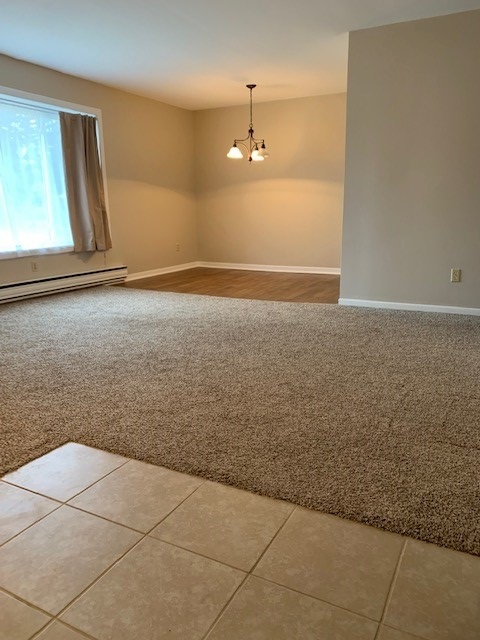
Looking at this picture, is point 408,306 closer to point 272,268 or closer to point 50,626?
point 272,268

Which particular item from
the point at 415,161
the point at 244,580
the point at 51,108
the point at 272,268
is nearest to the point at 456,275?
the point at 415,161

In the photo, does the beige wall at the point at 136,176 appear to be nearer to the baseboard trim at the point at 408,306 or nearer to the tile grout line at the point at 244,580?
the baseboard trim at the point at 408,306

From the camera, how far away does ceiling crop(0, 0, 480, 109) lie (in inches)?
138

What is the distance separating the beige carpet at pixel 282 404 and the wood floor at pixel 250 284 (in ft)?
3.83

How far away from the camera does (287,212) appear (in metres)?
6.91

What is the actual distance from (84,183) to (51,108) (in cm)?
85

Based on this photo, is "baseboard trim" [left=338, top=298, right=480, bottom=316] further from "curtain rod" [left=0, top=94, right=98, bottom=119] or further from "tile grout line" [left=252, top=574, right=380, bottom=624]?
"curtain rod" [left=0, top=94, right=98, bottom=119]

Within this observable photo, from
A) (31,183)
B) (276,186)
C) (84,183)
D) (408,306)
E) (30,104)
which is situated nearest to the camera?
(408,306)

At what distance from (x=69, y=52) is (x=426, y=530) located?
4.99 meters

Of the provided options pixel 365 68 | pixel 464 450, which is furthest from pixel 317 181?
pixel 464 450

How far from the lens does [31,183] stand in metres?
5.04

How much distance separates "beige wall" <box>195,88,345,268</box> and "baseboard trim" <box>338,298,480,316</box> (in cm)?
226

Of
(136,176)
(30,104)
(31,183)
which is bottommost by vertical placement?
(31,183)

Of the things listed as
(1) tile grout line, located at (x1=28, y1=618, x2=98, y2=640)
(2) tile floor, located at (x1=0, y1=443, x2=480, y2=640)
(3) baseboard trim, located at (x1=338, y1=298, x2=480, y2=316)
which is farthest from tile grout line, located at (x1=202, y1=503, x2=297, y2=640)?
(3) baseboard trim, located at (x1=338, y1=298, x2=480, y2=316)
